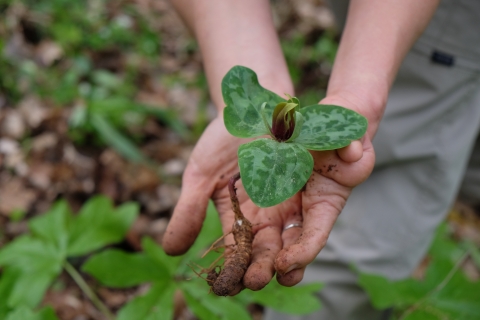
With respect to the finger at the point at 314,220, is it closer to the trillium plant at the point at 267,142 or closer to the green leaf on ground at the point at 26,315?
the trillium plant at the point at 267,142

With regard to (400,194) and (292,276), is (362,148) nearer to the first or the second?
(292,276)

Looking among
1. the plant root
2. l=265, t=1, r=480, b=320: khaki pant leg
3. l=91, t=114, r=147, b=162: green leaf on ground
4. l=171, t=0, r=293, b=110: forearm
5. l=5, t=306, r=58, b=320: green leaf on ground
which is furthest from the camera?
l=91, t=114, r=147, b=162: green leaf on ground

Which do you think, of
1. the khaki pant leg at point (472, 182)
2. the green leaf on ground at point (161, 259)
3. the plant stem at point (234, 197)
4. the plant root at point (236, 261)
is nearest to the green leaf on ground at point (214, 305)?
the green leaf on ground at point (161, 259)

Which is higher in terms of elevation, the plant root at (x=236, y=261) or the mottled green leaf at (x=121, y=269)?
the plant root at (x=236, y=261)

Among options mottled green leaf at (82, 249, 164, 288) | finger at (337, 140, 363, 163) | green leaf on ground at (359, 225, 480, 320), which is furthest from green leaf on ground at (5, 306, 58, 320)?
green leaf on ground at (359, 225, 480, 320)

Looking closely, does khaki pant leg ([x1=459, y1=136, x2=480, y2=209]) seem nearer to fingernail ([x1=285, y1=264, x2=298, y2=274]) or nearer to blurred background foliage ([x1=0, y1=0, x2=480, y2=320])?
blurred background foliage ([x1=0, y1=0, x2=480, y2=320])

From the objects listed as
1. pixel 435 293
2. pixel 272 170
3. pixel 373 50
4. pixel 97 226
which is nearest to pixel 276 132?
pixel 272 170

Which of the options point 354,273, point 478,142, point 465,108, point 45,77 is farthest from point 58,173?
point 478,142
